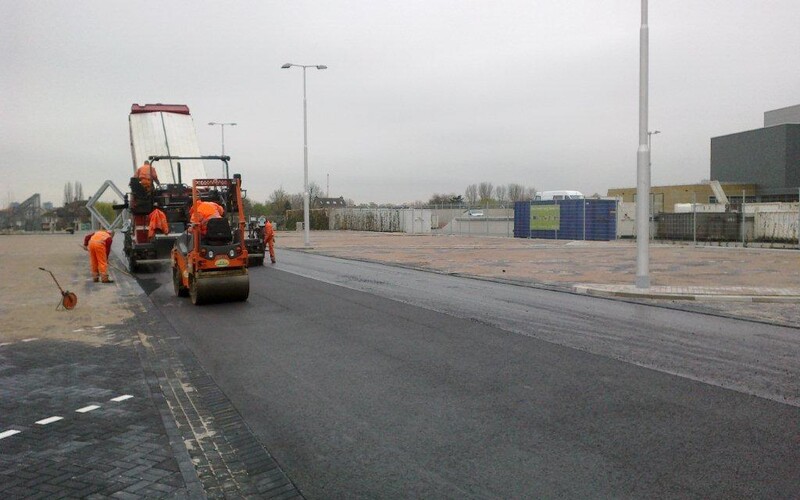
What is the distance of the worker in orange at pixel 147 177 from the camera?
59.3 ft

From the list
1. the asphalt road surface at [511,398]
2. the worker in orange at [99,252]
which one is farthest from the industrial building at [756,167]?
the asphalt road surface at [511,398]

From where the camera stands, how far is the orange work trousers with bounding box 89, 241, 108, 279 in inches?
639

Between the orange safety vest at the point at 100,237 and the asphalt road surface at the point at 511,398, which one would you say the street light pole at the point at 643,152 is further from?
the orange safety vest at the point at 100,237

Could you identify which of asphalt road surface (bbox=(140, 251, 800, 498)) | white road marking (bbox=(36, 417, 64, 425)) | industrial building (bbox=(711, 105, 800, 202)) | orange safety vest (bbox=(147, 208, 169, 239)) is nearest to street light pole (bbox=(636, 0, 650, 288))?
asphalt road surface (bbox=(140, 251, 800, 498))

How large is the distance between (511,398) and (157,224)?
1431cm

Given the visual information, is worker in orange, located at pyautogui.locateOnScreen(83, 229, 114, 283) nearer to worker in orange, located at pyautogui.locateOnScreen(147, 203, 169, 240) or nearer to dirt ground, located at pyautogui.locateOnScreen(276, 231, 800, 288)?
worker in orange, located at pyautogui.locateOnScreen(147, 203, 169, 240)

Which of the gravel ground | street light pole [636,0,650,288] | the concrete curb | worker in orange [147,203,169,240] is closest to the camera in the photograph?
the gravel ground

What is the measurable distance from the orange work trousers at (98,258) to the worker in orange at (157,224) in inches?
63.6

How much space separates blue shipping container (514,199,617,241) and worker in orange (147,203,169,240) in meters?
25.1

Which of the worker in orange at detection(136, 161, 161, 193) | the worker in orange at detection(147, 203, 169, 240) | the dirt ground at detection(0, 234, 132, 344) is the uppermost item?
the worker in orange at detection(136, 161, 161, 193)

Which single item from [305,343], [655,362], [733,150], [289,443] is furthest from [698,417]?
[733,150]

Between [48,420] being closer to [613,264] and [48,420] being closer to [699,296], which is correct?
[699,296]

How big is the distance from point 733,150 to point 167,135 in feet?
220

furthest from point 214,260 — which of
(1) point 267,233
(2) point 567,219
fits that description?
(2) point 567,219
